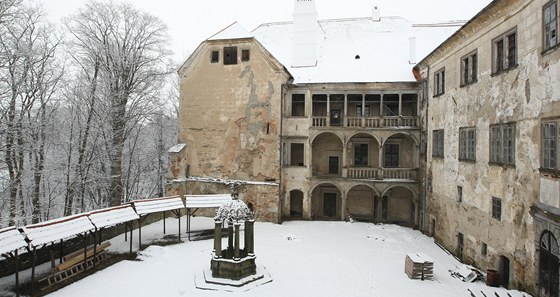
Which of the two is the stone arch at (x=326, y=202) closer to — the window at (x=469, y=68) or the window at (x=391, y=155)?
the window at (x=391, y=155)

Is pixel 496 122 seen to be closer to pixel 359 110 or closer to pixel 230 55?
pixel 359 110

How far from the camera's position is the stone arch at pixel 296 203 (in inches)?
1134

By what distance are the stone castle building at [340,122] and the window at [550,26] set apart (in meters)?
4.97

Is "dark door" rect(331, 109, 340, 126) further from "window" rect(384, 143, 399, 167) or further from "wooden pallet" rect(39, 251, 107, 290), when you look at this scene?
"wooden pallet" rect(39, 251, 107, 290)

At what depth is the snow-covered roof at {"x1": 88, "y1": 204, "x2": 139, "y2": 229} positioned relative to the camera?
16.6 meters

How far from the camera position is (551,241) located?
37.3 ft

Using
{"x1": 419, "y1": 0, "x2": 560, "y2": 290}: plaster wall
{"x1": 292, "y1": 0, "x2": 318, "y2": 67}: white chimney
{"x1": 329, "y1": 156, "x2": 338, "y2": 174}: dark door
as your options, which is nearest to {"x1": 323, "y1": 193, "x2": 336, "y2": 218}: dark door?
{"x1": 329, "y1": 156, "x2": 338, "y2": 174}: dark door

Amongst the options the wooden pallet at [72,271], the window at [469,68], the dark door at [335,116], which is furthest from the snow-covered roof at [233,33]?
the wooden pallet at [72,271]

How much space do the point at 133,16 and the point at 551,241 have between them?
1164 inches

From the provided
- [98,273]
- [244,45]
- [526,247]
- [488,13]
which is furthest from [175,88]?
[526,247]

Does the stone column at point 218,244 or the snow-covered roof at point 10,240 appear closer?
the snow-covered roof at point 10,240

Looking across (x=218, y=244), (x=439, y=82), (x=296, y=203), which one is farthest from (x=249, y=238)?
(x=439, y=82)

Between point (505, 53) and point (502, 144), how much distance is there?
353 centimetres

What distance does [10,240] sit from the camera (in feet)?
41.2
